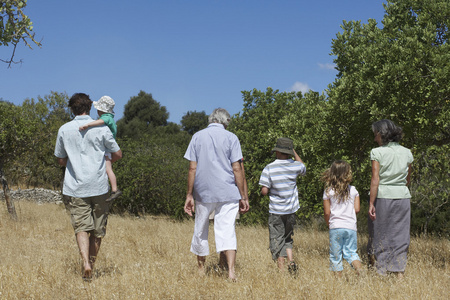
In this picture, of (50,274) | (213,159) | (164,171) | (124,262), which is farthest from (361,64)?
(164,171)

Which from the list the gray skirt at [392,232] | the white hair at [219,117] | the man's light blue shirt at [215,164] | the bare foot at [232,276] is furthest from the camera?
the white hair at [219,117]

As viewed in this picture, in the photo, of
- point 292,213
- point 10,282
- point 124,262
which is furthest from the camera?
point 124,262

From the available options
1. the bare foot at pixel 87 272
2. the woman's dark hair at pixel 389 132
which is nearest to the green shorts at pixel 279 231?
the woman's dark hair at pixel 389 132

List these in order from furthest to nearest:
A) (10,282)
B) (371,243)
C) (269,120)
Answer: (269,120), (371,243), (10,282)

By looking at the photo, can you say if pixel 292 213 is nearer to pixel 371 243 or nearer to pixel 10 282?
pixel 371 243

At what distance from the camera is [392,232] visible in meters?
5.57

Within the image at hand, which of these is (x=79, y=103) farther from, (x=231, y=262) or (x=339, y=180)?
(x=339, y=180)

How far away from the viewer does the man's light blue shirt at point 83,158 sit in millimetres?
5410

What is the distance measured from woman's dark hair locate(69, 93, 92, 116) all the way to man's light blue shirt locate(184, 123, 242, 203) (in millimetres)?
1430

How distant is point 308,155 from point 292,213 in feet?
10.5

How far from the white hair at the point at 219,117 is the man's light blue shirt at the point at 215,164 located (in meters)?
0.24

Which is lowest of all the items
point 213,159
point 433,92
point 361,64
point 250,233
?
point 250,233

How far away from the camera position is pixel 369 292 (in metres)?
4.61

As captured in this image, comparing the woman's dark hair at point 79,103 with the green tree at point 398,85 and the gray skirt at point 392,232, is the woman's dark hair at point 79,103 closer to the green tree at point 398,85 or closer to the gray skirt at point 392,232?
the gray skirt at point 392,232
